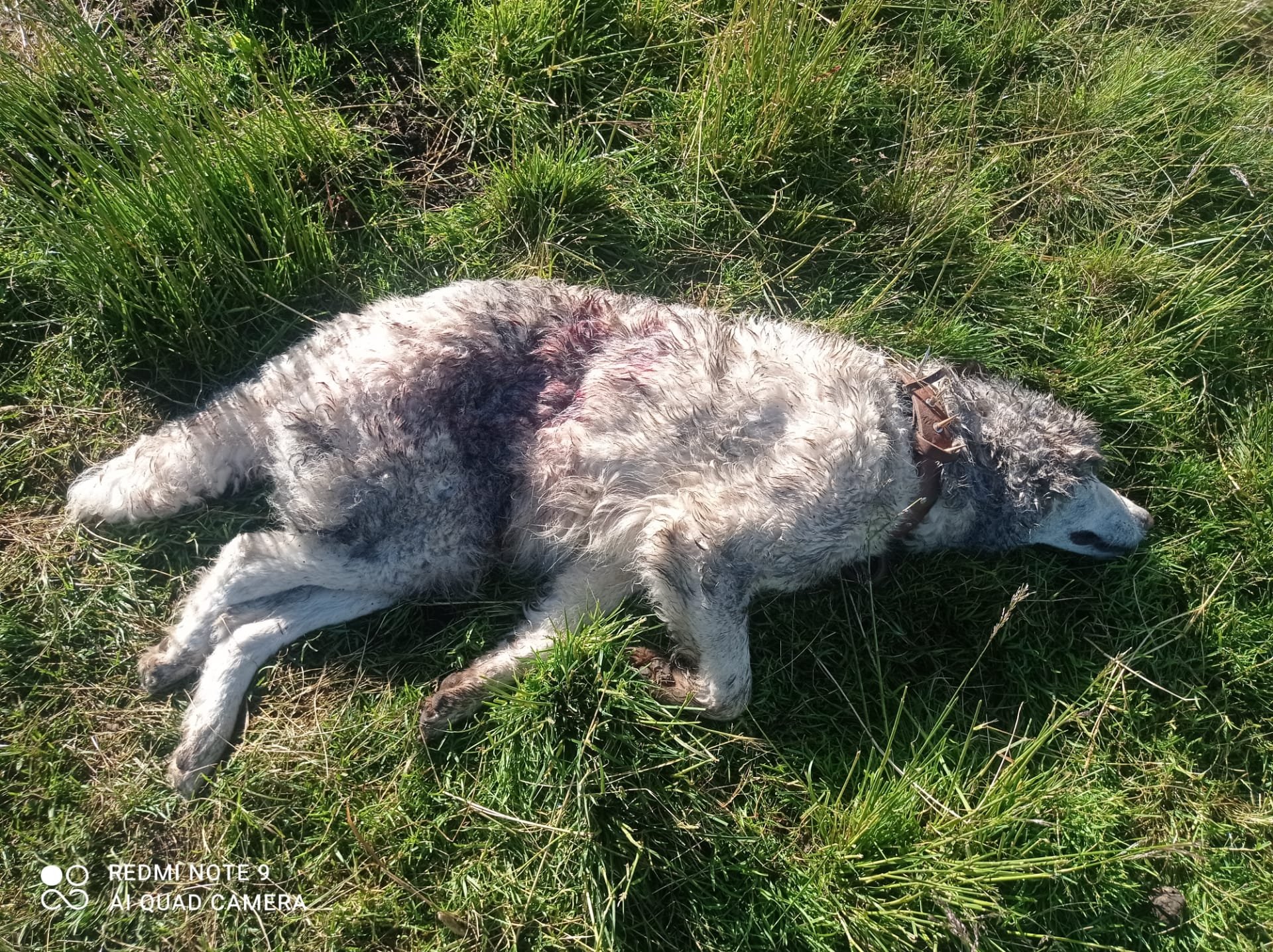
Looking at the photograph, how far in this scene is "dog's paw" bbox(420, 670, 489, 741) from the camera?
9.87ft

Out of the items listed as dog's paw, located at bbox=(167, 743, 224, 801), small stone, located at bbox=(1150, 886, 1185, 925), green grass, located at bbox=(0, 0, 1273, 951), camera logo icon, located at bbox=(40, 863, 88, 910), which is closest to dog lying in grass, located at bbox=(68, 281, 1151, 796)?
dog's paw, located at bbox=(167, 743, 224, 801)

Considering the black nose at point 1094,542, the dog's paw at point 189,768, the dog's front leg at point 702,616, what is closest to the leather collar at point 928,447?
the dog's front leg at point 702,616

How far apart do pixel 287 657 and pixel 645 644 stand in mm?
1447

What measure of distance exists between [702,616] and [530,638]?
700mm

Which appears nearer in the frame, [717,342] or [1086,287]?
[717,342]

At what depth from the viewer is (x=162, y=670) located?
3006 millimetres

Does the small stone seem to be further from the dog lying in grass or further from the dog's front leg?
the dog's front leg

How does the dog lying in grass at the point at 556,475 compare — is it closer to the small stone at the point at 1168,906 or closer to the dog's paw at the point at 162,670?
the dog's paw at the point at 162,670

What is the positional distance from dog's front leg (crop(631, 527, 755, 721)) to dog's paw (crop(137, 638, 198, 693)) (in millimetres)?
1783

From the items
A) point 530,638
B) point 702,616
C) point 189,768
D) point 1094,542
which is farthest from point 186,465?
point 1094,542

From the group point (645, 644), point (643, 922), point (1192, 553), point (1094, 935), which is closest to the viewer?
point (643, 922)

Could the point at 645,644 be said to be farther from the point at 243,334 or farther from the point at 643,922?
the point at 243,334

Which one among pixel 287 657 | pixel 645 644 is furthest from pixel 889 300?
pixel 287 657

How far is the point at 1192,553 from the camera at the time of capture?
12.1 feet
